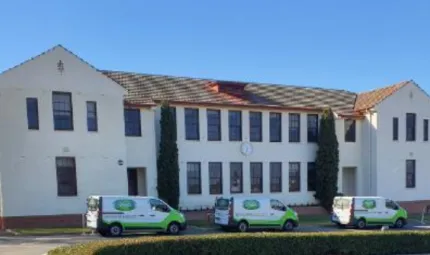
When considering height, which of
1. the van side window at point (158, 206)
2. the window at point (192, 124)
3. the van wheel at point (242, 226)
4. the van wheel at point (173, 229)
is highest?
the window at point (192, 124)

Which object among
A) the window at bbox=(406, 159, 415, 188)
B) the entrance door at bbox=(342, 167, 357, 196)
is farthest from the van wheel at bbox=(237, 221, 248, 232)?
the window at bbox=(406, 159, 415, 188)

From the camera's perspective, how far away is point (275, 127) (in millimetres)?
27172

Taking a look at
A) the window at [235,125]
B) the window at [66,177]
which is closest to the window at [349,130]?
the window at [235,125]

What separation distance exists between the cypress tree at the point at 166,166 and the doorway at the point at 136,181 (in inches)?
46.6

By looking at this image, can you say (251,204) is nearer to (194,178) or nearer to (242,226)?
(242,226)

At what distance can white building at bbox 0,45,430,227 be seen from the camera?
793 inches

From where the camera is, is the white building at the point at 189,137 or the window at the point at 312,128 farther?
the window at the point at 312,128

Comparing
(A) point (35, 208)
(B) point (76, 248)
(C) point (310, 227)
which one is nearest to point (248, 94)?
(C) point (310, 227)

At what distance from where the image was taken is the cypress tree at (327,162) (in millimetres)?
27250

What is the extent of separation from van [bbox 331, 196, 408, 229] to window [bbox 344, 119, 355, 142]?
294 inches

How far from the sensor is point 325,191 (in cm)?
2733

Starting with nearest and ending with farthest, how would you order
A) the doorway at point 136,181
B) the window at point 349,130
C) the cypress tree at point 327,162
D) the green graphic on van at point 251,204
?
the green graphic on van at point 251,204 < the doorway at point 136,181 < the cypress tree at point 327,162 < the window at point 349,130

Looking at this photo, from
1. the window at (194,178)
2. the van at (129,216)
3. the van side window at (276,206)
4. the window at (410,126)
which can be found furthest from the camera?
the window at (410,126)

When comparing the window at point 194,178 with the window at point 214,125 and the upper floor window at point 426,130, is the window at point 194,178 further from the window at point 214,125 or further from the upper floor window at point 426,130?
the upper floor window at point 426,130
